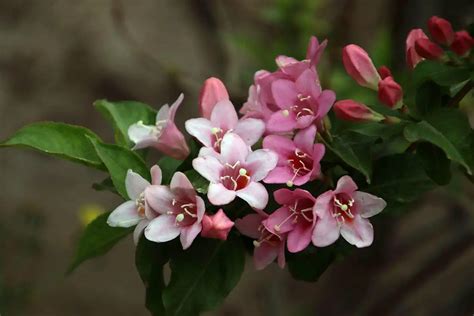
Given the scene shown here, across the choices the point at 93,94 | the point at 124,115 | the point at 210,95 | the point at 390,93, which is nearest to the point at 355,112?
the point at 390,93

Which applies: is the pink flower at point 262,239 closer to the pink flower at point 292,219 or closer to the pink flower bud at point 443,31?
the pink flower at point 292,219

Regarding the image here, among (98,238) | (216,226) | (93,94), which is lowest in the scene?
(93,94)

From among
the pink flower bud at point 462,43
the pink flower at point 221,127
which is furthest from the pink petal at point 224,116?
the pink flower bud at point 462,43

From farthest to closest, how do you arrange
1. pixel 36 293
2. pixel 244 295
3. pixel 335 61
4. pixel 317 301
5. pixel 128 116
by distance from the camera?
1. pixel 244 295
2. pixel 36 293
3. pixel 317 301
4. pixel 335 61
5. pixel 128 116

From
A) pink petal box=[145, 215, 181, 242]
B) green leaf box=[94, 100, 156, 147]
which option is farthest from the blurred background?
pink petal box=[145, 215, 181, 242]

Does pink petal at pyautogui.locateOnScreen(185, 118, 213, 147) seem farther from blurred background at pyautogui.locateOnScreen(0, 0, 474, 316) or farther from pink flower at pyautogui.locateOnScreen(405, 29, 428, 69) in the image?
blurred background at pyautogui.locateOnScreen(0, 0, 474, 316)

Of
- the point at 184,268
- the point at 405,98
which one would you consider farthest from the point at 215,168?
the point at 405,98

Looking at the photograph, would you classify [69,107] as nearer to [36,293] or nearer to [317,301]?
[36,293]

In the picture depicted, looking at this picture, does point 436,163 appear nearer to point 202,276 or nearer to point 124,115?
point 202,276
